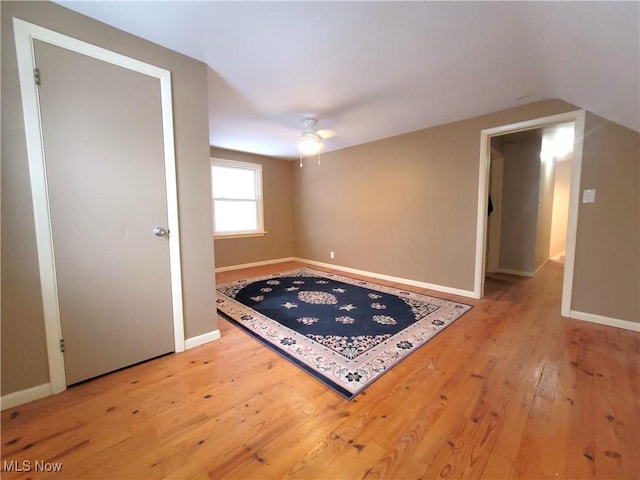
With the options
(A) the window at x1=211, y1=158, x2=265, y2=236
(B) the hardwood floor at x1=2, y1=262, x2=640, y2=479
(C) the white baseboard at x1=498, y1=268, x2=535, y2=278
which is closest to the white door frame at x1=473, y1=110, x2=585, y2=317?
(B) the hardwood floor at x1=2, y1=262, x2=640, y2=479

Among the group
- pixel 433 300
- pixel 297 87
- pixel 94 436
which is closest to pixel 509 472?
pixel 94 436

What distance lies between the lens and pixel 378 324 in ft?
8.27

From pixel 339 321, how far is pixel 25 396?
86.8 inches

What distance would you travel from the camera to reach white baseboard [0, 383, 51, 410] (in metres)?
1.45

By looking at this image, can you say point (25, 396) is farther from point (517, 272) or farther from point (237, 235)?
point (517, 272)

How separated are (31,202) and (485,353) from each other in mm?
3199

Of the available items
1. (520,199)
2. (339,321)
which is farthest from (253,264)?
(520,199)

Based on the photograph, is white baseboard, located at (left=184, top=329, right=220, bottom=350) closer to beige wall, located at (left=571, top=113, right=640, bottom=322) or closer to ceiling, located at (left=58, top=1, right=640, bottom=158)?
ceiling, located at (left=58, top=1, right=640, bottom=158)

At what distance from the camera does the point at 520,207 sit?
468 centimetres

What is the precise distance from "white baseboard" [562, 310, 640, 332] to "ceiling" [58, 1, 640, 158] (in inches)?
70.1

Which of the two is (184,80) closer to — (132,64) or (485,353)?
(132,64)

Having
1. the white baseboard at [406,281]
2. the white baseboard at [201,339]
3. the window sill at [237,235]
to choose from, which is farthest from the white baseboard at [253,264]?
the white baseboard at [201,339]

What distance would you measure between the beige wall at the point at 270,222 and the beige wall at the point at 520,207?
4228 millimetres

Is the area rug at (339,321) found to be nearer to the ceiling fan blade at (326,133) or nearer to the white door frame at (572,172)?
the white door frame at (572,172)
